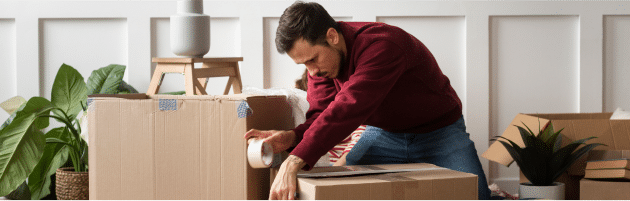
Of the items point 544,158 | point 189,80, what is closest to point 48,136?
point 189,80

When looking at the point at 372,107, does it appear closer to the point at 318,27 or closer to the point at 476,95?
the point at 318,27

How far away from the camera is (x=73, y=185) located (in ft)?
6.59

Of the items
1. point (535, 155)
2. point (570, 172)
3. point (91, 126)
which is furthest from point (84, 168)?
point (570, 172)

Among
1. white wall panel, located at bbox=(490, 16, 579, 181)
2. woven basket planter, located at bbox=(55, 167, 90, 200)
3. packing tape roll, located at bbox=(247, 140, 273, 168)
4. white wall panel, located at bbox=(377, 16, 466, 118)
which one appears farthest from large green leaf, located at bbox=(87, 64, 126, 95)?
white wall panel, located at bbox=(490, 16, 579, 181)

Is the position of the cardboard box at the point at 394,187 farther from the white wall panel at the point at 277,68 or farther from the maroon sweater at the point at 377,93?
the white wall panel at the point at 277,68

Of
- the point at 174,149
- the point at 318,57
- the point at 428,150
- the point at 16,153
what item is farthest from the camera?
the point at 16,153

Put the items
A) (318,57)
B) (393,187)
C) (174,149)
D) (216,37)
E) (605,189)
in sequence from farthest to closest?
(216,37) < (605,189) < (318,57) < (174,149) < (393,187)

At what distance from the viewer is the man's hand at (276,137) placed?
1.04 metres

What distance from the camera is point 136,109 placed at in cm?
109

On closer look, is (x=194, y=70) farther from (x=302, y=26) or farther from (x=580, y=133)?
(x=580, y=133)

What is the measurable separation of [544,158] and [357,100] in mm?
1055

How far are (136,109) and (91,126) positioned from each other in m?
0.10

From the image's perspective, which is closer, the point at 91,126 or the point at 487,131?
the point at 91,126

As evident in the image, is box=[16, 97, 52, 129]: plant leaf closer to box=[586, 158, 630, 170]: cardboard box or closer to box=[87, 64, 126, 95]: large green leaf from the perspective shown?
box=[87, 64, 126, 95]: large green leaf
